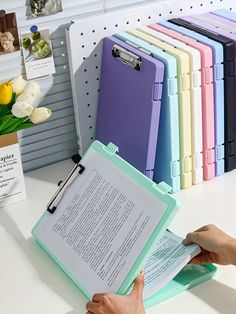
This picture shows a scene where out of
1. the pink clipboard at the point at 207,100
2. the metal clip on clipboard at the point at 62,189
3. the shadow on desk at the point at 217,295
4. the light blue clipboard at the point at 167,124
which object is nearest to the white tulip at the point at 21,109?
the metal clip on clipboard at the point at 62,189

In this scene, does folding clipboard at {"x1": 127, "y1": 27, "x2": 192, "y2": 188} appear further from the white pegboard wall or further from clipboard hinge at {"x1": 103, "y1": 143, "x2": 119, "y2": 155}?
clipboard hinge at {"x1": 103, "y1": 143, "x2": 119, "y2": 155}

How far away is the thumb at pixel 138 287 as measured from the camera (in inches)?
43.3

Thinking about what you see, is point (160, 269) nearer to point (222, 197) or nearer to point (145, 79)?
point (222, 197)

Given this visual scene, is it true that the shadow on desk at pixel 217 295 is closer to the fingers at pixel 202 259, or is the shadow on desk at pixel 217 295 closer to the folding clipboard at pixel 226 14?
the fingers at pixel 202 259

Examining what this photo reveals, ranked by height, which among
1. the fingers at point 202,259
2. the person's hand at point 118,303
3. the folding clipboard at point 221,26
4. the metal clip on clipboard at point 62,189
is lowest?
the fingers at point 202,259

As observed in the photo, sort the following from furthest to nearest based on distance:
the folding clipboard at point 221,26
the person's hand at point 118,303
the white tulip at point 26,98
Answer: the folding clipboard at point 221,26 < the white tulip at point 26,98 < the person's hand at point 118,303

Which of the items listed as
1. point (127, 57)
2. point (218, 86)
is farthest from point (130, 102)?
point (218, 86)

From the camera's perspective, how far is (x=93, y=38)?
5.06ft

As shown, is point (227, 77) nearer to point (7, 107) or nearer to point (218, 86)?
point (218, 86)

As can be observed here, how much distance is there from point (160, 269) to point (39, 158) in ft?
1.94

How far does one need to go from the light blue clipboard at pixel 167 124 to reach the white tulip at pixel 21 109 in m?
0.30

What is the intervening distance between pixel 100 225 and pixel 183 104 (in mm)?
388

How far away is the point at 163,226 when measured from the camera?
1106 millimetres

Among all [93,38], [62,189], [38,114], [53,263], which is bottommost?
[53,263]
